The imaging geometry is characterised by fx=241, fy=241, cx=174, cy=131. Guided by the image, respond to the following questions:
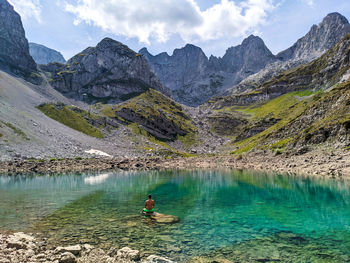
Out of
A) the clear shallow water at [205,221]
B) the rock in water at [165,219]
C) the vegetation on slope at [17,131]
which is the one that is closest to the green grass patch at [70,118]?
the vegetation on slope at [17,131]

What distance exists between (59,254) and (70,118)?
567ft

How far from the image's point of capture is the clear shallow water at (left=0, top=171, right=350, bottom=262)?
18234mm

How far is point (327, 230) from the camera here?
2216 centimetres

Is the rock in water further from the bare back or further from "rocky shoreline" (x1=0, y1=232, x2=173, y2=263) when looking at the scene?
"rocky shoreline" (x1=0, y1=232, x2=173, y2=263)

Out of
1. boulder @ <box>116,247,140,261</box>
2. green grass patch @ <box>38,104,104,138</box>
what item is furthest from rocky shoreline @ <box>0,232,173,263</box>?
green grass patch @ <box>38,104,104,138</box>

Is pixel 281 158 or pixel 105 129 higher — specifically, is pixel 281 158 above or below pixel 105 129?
below

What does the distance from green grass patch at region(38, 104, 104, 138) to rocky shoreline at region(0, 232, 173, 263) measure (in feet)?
498

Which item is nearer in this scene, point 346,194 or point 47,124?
point 346,194

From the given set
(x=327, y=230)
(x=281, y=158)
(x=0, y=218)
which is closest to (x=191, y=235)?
(x=327, y=230)

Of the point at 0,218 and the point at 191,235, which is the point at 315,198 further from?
the point at 0,218

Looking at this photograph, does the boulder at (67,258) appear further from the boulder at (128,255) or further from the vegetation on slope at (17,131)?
the vegetation on slope at (17,131)

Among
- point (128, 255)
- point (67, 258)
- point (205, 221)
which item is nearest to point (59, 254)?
point (67, 258)

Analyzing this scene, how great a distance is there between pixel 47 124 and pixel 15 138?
42632mm

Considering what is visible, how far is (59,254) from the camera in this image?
1603 cm
